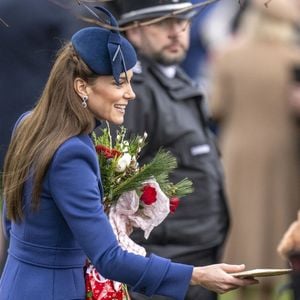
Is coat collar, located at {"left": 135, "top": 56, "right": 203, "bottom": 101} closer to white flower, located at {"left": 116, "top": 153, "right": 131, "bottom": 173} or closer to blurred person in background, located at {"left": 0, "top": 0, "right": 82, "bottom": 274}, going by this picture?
blurred person in background, located at {"left": 0, "top": 0, "right": 82, "bottom": 274}

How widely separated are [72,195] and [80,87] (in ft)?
1.33

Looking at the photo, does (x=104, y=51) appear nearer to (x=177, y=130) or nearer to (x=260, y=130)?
(x=177, y=130)

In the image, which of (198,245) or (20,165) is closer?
(20,165)

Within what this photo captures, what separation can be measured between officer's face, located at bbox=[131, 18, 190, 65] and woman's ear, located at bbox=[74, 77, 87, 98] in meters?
1.96

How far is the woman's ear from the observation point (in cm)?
479

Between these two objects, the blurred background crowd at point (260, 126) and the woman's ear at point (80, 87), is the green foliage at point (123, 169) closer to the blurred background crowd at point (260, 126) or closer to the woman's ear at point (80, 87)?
the woman's ear at point (80, 87)

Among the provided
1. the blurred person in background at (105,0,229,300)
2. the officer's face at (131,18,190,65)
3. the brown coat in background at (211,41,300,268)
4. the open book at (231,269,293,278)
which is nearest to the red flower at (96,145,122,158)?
the open book at (231,269,293,278)

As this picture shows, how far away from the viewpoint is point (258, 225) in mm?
9203

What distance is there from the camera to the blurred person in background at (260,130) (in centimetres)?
877

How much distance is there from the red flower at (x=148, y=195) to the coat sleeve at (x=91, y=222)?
318mm

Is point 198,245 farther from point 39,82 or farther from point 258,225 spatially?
point 258,225

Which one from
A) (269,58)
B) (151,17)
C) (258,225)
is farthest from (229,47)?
(151,17)

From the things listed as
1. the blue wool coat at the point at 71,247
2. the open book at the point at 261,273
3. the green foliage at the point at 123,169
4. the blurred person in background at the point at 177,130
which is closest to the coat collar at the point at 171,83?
the blurred person in background at the point at 177,130

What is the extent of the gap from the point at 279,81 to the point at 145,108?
2.47 m
